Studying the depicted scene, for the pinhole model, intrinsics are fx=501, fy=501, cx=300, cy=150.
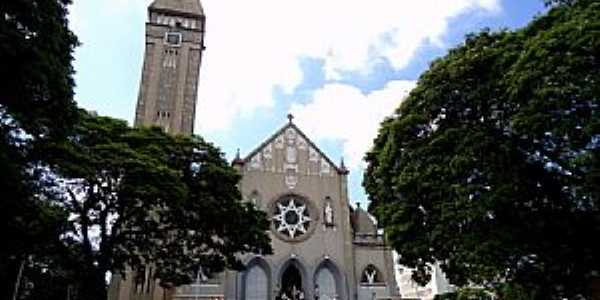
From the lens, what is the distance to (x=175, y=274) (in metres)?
20.8

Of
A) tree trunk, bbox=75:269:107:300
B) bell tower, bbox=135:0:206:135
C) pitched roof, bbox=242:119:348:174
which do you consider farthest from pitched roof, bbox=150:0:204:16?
tree trunk, bbox=75:269:107:300

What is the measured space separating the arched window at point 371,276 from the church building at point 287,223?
6 cm

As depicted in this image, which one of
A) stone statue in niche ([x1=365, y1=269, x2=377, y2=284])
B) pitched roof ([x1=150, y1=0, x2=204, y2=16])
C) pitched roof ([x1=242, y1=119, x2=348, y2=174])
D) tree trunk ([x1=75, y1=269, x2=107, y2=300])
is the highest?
Result: pitched roof ([x1=150, y1=0, x2=204, y2=16])

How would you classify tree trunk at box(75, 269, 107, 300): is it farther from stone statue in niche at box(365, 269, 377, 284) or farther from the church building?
stone statue in niche at box(365, 269, 377, 284)

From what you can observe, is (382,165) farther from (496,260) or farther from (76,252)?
(76,252)

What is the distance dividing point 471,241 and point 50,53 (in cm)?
1131

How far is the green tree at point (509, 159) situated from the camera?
453 inches

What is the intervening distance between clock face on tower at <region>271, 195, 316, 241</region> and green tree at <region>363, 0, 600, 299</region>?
15.5m

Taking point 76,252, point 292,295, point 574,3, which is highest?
point 574,3

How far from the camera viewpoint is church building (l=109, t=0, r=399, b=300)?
2925 cm

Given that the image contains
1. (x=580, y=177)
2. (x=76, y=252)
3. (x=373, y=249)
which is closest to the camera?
(x=580, y=177)

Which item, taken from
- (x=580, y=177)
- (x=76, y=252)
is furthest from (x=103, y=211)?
(x=580, y=177)

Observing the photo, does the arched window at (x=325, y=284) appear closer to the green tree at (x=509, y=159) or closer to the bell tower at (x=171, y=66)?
the bell tower at (x=171, y=66)

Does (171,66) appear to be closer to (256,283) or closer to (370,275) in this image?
(256,283)
